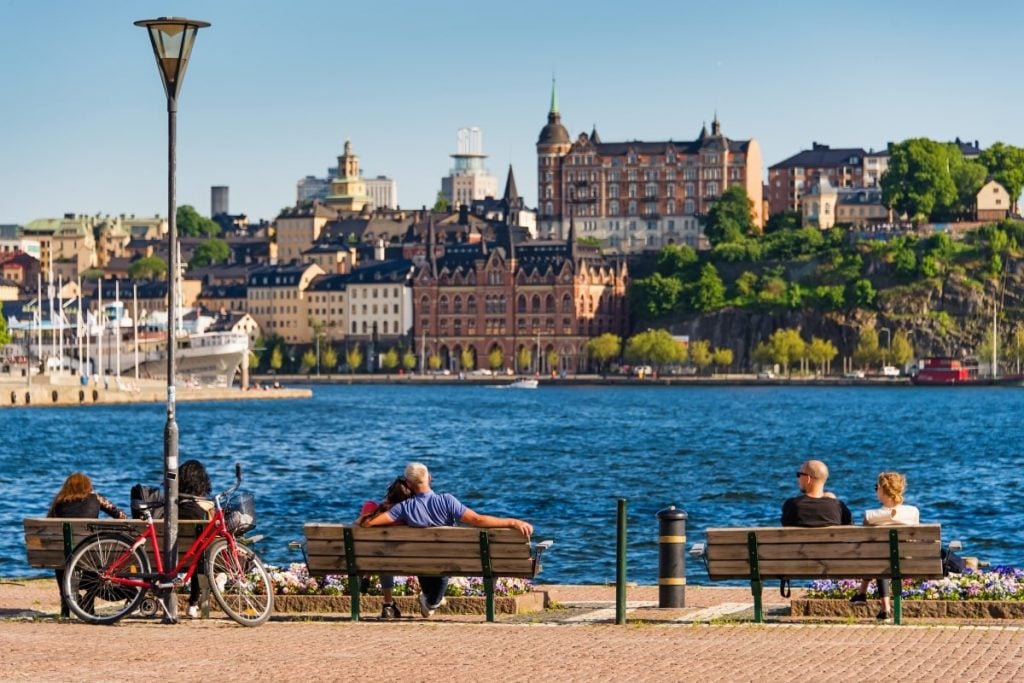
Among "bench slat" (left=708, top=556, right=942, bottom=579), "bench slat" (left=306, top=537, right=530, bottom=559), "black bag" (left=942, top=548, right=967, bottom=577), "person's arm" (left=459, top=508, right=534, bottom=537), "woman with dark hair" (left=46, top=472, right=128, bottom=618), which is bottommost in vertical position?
"black bag" (left=942, top=548, right=967, bottom=577)

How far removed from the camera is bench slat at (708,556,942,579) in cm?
1841

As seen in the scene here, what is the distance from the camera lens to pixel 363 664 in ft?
52.2

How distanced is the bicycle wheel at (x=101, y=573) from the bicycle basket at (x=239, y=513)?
822mm

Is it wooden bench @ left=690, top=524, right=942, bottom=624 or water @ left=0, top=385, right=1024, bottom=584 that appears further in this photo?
water @ left=0, top=385, right=1024, bottom=584

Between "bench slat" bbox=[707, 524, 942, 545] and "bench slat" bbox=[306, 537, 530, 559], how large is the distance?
5.76 ft

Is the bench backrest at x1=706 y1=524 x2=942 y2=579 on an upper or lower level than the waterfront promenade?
upper

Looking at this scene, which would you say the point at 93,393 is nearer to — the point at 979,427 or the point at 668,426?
the point at 668,426

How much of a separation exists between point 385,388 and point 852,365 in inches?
1691

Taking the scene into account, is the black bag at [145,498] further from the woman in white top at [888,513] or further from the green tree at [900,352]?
the green tree at [900,352]

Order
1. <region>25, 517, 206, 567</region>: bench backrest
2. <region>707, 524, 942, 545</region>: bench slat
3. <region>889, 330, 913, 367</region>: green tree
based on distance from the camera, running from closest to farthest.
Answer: <region>707, 524, 942, 545</region>: bench slat < <region>25, 517, 206, 567</region>: bench backrest < <region>889, 330, 913, 367</region>: green tree

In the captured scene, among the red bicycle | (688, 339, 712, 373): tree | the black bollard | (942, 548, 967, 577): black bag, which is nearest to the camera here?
the red bicycle

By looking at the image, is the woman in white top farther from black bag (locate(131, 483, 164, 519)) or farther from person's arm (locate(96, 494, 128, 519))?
person's arm (locate(96, 494, 128, 519))

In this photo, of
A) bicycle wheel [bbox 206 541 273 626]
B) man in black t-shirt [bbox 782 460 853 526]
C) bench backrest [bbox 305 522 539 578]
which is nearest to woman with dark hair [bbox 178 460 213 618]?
bicycle wheel [bbox 206 541 273 626]

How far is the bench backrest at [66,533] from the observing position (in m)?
19.1
